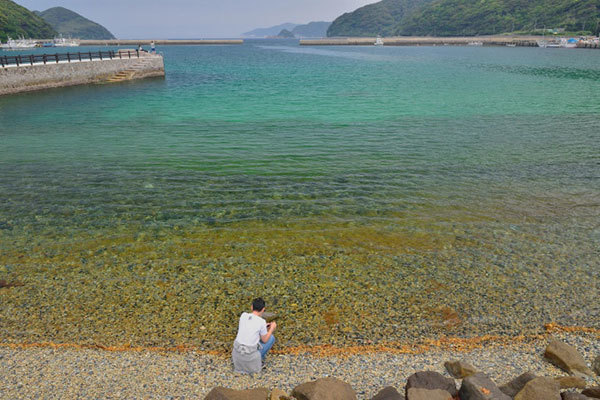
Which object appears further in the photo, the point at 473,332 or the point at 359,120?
the point at 359,120

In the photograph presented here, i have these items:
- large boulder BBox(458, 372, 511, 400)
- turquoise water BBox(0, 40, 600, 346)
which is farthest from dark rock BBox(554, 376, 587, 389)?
turquoise water BBox(0, 40, 600, 346)

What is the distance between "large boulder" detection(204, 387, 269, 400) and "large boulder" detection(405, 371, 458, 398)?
259 centimetres

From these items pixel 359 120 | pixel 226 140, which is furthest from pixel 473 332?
pixel 359 120

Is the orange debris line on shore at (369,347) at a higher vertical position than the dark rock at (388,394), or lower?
lower

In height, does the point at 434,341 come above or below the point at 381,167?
below

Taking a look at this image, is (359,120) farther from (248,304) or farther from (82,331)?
(82,331)

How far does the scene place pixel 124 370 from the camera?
765 cm

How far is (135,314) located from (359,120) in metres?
26.5

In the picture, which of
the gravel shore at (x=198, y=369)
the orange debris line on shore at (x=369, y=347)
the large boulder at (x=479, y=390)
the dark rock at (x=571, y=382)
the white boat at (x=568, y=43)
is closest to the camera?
the large boulder at (x=479, y=390)

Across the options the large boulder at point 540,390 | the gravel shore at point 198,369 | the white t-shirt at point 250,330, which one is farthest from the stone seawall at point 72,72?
the large boulder at point 540,390

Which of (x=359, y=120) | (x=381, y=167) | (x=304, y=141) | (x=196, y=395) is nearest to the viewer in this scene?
(x=196, y=395)

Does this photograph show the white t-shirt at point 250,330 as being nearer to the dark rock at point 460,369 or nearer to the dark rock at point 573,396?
the dark rock at point 460,369

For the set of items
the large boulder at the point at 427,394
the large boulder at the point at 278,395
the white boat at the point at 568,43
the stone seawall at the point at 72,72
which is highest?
the white boat at the point at 568,43

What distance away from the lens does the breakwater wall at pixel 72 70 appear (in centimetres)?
4645
